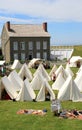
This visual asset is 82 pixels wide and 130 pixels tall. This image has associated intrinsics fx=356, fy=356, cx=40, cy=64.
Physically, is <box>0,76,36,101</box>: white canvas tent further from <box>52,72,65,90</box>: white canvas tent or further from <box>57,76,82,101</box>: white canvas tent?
<box>52,72,65,90</box>: white canvas tent

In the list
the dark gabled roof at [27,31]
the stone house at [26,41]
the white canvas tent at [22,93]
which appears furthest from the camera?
the dark gabled roof at [27,31]

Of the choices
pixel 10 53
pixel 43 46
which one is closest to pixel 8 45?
pixel 10 53

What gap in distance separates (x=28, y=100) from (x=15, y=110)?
11.2 ft

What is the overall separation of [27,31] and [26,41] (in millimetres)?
2293

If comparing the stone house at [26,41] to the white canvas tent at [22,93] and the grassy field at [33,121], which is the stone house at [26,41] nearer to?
the white canvas tent at [22,93]

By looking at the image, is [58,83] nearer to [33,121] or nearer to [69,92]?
[69,92]

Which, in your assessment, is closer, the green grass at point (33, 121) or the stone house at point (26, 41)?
the green grass at point (33, 121)

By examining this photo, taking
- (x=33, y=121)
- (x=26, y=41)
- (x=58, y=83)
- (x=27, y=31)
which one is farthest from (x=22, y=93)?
(x=27, y=31)

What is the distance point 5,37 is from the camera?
79062 mm

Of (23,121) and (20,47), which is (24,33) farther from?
(23,121)

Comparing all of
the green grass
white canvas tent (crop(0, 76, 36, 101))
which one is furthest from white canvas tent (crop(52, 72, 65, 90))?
the green grass

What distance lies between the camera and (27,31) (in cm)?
7600

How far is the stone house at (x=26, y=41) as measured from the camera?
74.5m

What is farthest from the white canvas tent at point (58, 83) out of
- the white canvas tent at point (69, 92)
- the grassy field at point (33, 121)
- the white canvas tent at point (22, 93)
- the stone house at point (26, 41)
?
→ the stone house at point (26, 41)
